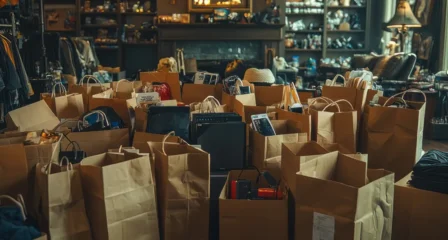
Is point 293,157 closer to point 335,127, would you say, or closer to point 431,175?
point 431,175

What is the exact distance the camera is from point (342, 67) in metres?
8.49

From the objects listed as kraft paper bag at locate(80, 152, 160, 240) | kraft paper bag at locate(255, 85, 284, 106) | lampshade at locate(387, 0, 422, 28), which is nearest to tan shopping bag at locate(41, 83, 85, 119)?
kraft paper bag at locate(255, 85, 284, 106)

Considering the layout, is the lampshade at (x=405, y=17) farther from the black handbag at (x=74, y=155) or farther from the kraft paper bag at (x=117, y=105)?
the black handbag at (x=74, y=155)

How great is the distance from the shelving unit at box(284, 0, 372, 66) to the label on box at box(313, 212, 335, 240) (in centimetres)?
783

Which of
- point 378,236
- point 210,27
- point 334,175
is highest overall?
point 210,27

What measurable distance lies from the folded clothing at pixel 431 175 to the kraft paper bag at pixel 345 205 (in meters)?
0.23

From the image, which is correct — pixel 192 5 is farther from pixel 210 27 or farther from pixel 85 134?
pixel 85 134

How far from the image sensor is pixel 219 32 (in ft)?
29.7

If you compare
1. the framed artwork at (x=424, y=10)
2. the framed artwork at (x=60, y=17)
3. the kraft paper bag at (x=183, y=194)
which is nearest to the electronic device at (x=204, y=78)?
the kraft paper bag at (x=183, y=194)

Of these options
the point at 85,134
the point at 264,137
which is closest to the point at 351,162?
the point at 264,137

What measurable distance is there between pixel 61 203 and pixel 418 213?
1.37 metres

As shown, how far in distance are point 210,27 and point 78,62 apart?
7.94 feet

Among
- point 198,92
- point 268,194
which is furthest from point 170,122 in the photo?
point 198,92

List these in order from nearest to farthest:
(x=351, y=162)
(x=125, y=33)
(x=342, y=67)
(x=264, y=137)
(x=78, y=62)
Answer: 1. (x=351, y=162)
2. (x=264, y=137)
3. (x=78, y=62)
4. (x=342, y=67)
5. (x=125, y=33)
